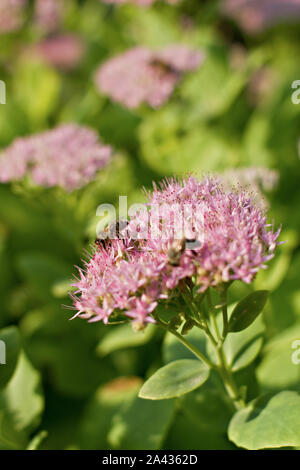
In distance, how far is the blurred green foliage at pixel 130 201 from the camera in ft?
4.65

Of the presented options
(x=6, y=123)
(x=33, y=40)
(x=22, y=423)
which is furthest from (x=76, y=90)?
(x=22, y=423)

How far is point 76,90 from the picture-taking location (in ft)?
12.5

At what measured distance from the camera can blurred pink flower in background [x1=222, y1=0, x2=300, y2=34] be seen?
3.37 meters

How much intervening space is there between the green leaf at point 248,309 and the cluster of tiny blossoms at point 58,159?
0.92 meters

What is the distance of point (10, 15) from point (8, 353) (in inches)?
91.4

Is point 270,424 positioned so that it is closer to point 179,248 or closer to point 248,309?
point 248,309

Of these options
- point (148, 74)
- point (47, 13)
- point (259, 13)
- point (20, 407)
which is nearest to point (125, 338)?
point (20, 407)

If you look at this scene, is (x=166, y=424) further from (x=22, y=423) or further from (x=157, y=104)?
(x=157, y=104)

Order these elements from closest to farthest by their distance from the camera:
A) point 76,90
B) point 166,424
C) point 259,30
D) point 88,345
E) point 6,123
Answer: point 166,424, point 88,345, point 6,123, point 259,30, point 76,90

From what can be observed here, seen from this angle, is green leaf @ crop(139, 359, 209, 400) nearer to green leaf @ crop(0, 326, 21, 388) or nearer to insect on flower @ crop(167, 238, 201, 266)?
insect on flower @ crop(167, 238, 201, 266)

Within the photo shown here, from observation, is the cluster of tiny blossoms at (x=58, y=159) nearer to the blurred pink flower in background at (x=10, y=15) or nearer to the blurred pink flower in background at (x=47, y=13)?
the blurred pink flower in background at (x=10, y=15)

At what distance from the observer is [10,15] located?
2.96 metres
